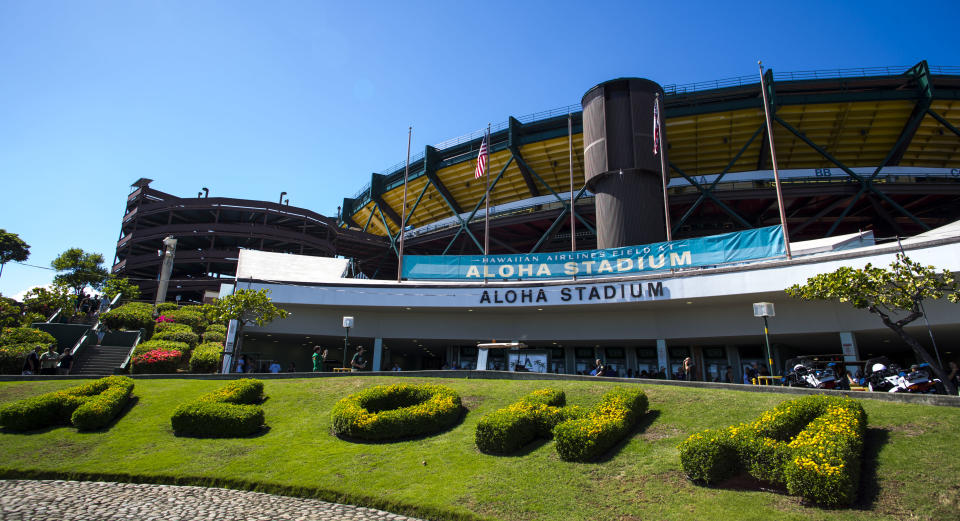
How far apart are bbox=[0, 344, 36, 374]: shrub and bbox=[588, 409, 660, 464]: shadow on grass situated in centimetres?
2508

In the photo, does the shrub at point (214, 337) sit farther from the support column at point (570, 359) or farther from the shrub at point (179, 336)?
the support column at point (570, 359)

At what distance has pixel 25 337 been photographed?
24.9 m

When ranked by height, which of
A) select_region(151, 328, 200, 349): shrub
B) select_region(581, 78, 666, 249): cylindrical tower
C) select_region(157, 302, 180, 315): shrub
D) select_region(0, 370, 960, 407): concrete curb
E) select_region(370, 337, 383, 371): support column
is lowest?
select_region(0, 370, 960, 407): concrete curb

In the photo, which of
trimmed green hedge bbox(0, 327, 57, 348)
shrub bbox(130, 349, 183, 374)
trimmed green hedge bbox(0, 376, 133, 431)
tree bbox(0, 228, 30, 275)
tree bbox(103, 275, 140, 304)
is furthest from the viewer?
tree bbox(0, 228, 30, 275)

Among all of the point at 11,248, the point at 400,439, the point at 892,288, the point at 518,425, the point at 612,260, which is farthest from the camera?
the point at 11,248

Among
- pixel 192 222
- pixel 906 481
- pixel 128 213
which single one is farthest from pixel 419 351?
pixel 128 213

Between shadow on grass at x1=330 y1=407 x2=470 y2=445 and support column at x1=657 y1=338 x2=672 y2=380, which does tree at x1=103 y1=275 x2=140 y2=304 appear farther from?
support column at x1=657 y1=338 x2=672 y2=380

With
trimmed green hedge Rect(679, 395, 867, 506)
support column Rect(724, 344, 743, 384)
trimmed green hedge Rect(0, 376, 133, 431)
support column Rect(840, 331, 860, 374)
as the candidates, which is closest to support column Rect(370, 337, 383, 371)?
trimmed green hedge Rect(0, 376, 133, 431)

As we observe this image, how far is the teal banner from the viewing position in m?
23.8

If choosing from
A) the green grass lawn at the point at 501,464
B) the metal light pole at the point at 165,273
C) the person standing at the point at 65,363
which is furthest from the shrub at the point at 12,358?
the metal light pole at the point at 165,273

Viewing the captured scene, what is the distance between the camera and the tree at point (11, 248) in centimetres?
6353

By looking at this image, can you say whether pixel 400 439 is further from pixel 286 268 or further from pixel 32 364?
pixel 286 268

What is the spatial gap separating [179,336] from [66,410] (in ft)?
48.9

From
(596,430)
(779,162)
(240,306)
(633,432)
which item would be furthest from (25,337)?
(779,162)
